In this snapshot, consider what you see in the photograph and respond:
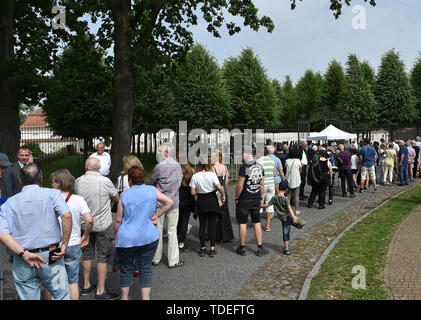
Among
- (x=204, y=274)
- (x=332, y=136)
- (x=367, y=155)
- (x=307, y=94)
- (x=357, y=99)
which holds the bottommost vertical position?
Result: (x=204, y=274)

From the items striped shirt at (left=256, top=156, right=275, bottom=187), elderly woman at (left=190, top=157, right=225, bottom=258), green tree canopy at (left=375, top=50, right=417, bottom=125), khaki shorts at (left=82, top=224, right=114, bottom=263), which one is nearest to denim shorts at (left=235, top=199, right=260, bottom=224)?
elderly woman at (left=190, top=157, right=225, bottom=258)

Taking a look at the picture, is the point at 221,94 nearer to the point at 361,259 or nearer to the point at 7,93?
the point at 7,93

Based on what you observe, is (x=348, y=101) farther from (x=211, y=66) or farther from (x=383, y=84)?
(x=211, y=66)

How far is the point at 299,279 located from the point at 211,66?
109 ft

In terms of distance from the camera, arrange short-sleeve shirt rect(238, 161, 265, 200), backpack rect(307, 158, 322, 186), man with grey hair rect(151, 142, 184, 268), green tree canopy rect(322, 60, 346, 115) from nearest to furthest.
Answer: man with grey hair rect(151, 142, 184, 268) → short-sleeve shirt rect(238, 161, 265, 200) → backpack rect(307, 158, 322, 186) → green tree canopy rect(322, 60, 346, 115)

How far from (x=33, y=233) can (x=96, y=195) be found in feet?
4.85

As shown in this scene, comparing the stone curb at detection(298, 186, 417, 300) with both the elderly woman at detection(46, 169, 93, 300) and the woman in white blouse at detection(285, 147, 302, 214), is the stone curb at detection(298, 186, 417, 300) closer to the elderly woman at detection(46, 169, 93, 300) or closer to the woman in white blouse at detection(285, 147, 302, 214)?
the woman in white blouse at detection(285, 147, 302, 214)

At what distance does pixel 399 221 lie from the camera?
9.35m

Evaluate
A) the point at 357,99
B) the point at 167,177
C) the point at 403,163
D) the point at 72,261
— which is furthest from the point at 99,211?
the point at 357,99

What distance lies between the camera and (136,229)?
4.23m

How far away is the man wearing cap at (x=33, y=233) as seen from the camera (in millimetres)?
3590

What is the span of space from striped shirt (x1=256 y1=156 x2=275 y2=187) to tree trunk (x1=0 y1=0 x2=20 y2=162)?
10.5 metres

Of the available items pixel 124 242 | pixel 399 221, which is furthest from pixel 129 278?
pixel 399 221

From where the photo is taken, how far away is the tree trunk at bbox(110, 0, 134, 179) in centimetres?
1602
